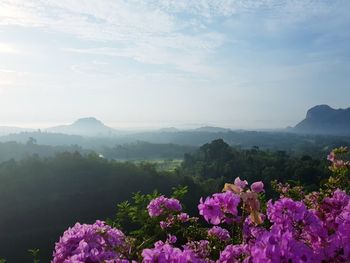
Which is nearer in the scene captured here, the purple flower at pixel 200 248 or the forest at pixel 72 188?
the purple flower at pixel 200 248

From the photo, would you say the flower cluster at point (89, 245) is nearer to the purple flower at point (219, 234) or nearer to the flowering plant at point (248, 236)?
the flowering plant at point (248, 236)

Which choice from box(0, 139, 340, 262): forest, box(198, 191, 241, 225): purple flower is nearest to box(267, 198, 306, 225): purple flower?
box(198, 191, 241, 225): purple flower

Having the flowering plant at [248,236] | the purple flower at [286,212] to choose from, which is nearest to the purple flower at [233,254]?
the flowering plant at [248,236]

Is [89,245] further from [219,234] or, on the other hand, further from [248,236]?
[219,234]

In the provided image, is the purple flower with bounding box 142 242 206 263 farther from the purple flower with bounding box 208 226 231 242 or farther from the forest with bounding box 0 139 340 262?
the forest with bounding box 0 139 340 262

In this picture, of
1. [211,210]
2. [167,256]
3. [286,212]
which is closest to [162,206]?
[211,210]

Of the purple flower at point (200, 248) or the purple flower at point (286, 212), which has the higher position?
the purple flower at point (286, 212)

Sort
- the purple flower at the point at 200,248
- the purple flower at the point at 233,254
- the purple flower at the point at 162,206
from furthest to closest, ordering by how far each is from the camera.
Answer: the purple flower at the point at 162,206 → the purple flower at the point at 200,248 → the purple flower at the point at 233,254

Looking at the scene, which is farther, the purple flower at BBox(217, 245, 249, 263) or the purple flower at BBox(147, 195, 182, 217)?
the purple flower at BBox(147, 195, 182, 217)

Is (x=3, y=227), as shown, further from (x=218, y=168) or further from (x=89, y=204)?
(x=218, y=168)

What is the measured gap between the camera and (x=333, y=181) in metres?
4.28

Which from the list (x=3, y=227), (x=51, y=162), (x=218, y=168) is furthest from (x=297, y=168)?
(x=3, y=227)

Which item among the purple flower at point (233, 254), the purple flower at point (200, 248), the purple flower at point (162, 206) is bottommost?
the purple flower at point (200, 248)

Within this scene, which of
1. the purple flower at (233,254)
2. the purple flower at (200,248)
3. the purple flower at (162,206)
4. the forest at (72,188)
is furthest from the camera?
the forest at (72,188)
